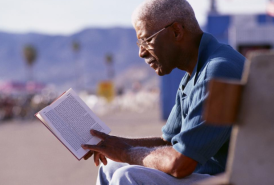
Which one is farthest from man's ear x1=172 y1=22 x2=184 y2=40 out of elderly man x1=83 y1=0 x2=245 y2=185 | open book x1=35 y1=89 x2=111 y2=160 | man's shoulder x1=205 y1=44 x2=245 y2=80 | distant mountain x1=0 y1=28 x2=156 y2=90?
distant mountain x1=0 y1=28 x2=156 y2=90

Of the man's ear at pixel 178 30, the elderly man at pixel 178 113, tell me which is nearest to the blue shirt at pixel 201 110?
the elderly man at pixel 178 113

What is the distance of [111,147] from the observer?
2.62 metres

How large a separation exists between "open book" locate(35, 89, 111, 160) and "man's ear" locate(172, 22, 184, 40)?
2.36 ft

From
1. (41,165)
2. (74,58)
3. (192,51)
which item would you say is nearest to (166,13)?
(192,51)

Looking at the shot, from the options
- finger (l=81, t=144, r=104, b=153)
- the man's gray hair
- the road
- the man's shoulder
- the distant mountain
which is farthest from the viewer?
the distant mountain

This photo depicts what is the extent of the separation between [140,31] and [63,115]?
2.20 ft

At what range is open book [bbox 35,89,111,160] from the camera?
266 cm

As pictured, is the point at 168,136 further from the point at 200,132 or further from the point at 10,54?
the point at 10,54

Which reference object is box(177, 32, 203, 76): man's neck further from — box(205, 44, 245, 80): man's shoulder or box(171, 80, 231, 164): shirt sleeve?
box(171, 80, 231, 164): shirt sleeve

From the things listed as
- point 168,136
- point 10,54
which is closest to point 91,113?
point 168,136

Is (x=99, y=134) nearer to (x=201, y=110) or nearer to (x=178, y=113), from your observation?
(x=178, y=113)

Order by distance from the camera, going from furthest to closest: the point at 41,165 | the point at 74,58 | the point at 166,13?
Answer: the point at 74,58 → the point at 41,165 → the point at 166,13

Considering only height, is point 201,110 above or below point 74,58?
above

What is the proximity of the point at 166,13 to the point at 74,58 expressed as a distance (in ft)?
466
